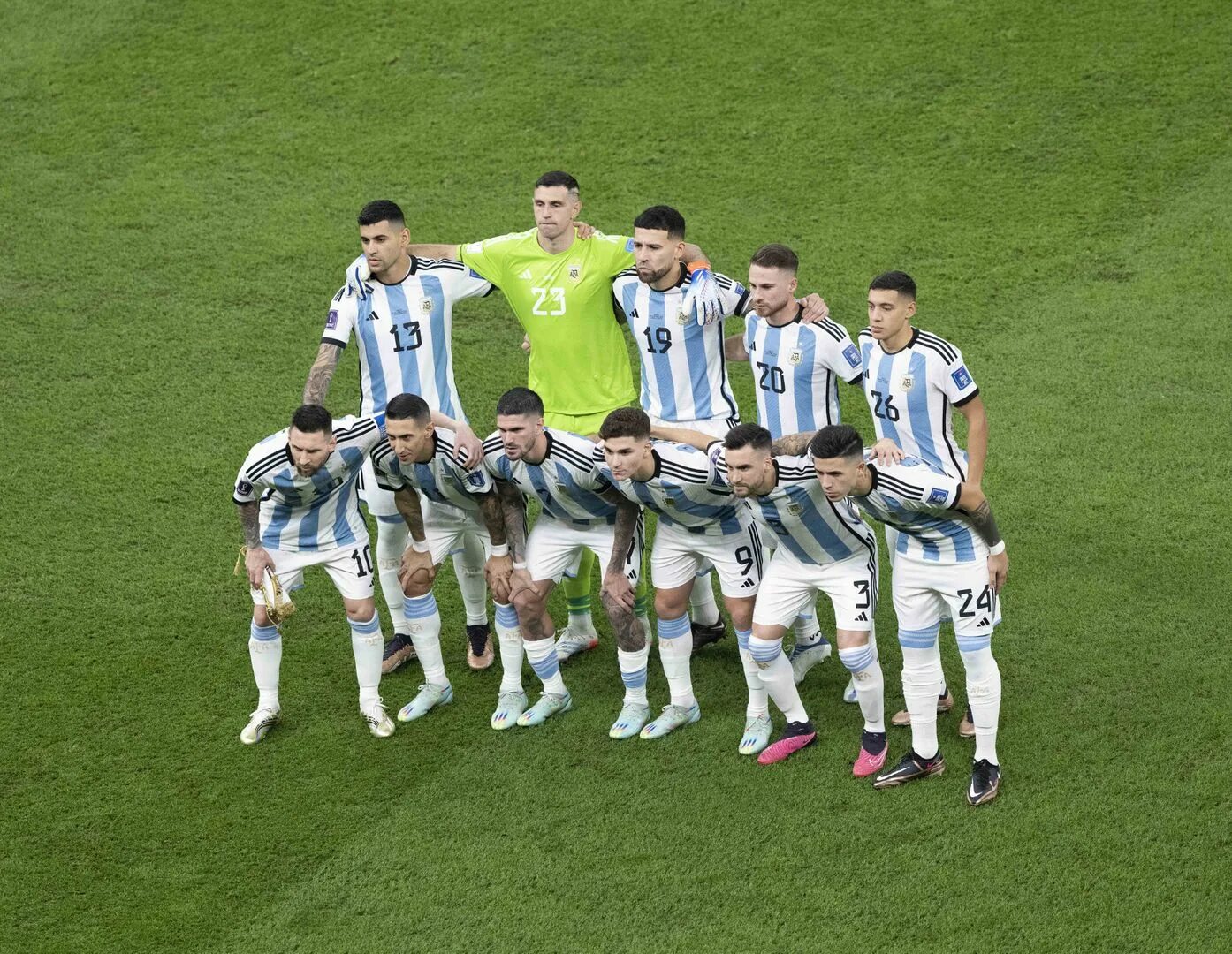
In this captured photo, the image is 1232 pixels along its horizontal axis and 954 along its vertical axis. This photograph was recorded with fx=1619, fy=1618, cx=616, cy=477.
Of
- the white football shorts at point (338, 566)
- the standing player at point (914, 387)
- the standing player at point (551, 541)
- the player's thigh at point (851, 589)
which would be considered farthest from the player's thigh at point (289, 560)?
the standing player at point (914, 387)

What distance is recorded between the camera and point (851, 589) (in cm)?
731

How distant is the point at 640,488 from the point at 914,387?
132 cm

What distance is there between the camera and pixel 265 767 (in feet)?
25.4

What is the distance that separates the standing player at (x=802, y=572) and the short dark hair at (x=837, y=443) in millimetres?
324

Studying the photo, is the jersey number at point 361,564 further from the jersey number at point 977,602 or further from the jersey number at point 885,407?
the jersey number at point 977,602

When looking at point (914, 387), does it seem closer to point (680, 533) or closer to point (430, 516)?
point (680, 533)

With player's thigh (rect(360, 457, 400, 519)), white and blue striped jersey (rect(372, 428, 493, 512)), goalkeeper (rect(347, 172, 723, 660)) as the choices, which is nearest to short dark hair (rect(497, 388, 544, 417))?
white and blue striped jersey (rect(372, 428, 493, 512))

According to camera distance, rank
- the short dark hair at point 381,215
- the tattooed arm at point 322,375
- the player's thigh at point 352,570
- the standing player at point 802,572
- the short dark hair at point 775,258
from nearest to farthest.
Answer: the standing player at point 802,572 < the short dark hair at point 775,258 < the tattooed arm at point 322,375 < the player's thigh at point 352,570 < the short dark hair at point 381,215

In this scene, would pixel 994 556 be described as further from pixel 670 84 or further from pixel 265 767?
pixel 670 84

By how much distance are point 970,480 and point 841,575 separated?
73 centimetres

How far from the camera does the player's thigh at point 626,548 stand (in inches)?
302

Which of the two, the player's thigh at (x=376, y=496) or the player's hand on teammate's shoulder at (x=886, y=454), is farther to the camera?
the player's thigh at (x=376, y=496)

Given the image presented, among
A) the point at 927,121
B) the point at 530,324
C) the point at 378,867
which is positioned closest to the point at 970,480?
the point at 530,324

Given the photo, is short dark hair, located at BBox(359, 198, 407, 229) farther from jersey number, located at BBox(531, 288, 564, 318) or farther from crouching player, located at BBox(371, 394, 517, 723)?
crouching player, located at BBox(371, 394, 517, 723)
